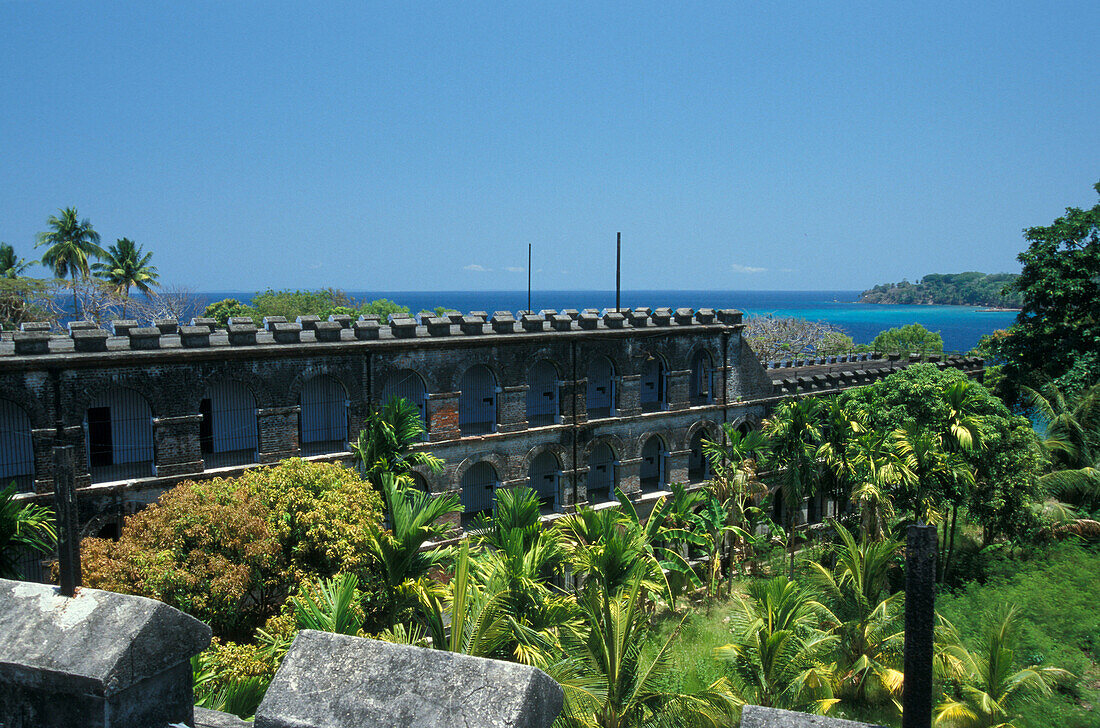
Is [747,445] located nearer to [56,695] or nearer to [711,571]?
[711,571]

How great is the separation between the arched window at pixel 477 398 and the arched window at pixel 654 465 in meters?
8.29

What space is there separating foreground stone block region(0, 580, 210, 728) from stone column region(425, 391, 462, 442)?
24.4 meters

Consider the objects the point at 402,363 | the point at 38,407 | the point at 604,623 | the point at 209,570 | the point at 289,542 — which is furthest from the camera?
the point at 402,363

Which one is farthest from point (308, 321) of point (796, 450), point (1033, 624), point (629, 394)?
point (1033, 624)

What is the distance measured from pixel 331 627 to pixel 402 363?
17.4 meters

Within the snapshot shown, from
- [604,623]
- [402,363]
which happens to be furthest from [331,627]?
[402,363]

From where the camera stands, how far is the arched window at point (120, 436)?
25719mm

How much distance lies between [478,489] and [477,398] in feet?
13.2

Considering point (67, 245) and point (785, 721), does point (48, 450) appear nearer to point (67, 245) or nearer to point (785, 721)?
point (785, 721)

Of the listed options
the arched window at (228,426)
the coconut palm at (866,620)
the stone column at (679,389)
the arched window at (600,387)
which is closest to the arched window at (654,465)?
the stone column at (679,389)

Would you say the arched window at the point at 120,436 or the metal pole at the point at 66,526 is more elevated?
the metal pole at the point at 66,526

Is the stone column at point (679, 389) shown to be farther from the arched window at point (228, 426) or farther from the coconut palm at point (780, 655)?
the coconut palm at point (780, 655)

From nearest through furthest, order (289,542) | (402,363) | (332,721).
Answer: (332,721) < (289,542) < (402,363)

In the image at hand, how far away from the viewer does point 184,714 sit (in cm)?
588
